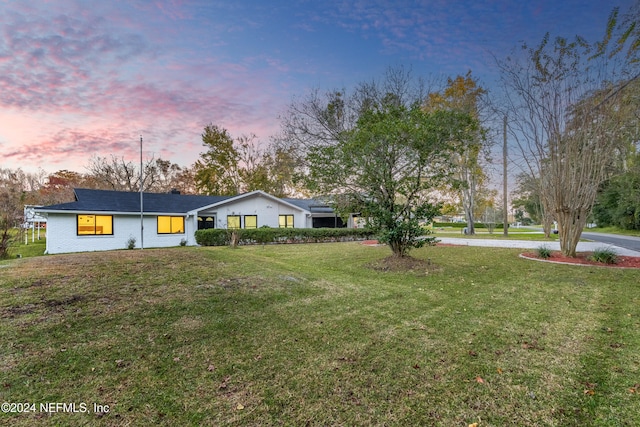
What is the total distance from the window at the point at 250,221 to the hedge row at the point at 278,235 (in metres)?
2.94

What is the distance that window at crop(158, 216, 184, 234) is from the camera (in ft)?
A: 60.5

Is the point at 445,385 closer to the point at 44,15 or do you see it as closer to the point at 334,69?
the point at 44,15

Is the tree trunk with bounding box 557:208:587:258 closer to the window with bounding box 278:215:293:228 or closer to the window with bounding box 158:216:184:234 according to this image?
the window with bounding box 278:215:293:228

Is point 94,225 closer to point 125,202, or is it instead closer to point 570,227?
point 125,202

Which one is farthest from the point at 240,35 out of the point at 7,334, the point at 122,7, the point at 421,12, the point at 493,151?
the point at 493,151

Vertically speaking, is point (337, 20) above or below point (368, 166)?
above

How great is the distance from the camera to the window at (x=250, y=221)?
832 inches

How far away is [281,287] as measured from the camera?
6.16m

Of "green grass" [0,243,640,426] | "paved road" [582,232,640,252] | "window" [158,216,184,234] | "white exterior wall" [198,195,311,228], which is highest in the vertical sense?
"white exterior wall" [198,195,311,228]

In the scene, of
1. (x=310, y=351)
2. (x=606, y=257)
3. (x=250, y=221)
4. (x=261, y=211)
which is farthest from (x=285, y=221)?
(x=310, y=351)

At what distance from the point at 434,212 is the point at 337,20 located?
25.5 feet

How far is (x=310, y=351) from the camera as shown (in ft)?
11.1

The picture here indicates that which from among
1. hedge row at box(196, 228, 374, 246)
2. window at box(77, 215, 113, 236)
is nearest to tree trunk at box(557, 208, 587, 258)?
hedge row at box(196, 228, 374, 246)

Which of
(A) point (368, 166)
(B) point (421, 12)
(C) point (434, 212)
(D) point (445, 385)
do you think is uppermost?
(B) point (421, 12)
